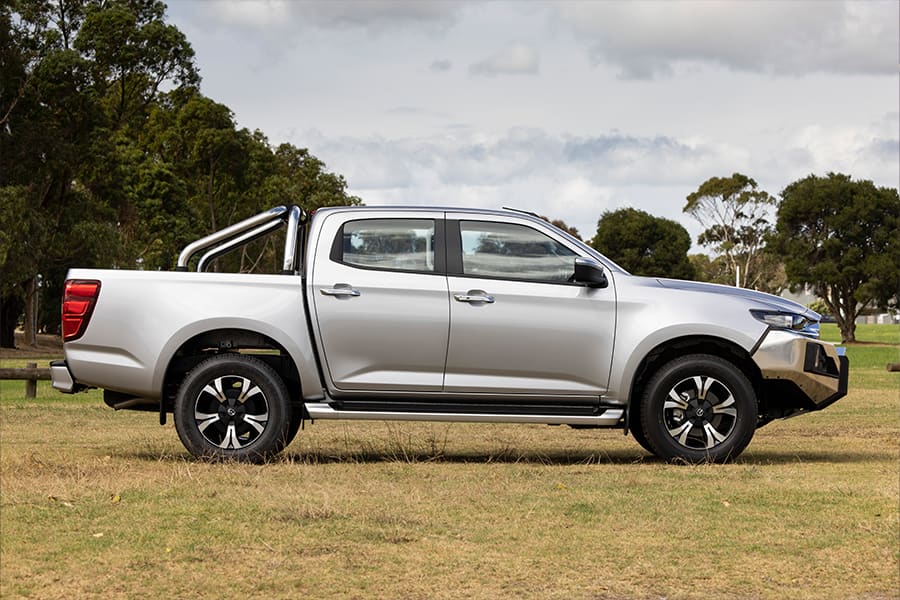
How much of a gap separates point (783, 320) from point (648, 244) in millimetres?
81973

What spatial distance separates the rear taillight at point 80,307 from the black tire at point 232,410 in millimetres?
932

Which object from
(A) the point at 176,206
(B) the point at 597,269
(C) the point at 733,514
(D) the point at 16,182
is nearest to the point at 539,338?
(B) the point at 597,269

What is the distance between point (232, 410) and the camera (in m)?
10.6

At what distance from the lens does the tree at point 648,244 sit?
90.7 metres

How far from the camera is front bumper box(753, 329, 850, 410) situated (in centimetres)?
1070

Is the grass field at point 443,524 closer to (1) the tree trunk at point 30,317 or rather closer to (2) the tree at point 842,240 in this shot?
(1) the tree trunk at point 30,317

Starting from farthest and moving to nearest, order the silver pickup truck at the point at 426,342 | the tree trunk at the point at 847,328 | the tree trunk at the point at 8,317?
the tree trunk at the point at 847,328, the tree trunk at the point at 8,317, the silver pickup truck at the point at 426,342

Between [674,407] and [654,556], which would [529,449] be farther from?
[654,556]

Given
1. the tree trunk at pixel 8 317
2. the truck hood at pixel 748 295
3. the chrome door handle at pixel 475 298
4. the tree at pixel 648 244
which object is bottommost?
the tree trunk at pixel 8 317

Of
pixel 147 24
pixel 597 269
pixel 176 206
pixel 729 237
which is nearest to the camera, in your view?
pixel 597 269

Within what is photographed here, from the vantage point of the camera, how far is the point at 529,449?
12406mm

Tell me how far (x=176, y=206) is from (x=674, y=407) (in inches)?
2023

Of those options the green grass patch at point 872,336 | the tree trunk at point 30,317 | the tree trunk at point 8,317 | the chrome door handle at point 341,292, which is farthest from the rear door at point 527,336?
the green grass patch at point 872,336

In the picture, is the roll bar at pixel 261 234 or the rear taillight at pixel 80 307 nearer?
the rear taillight at pixel 80 307
